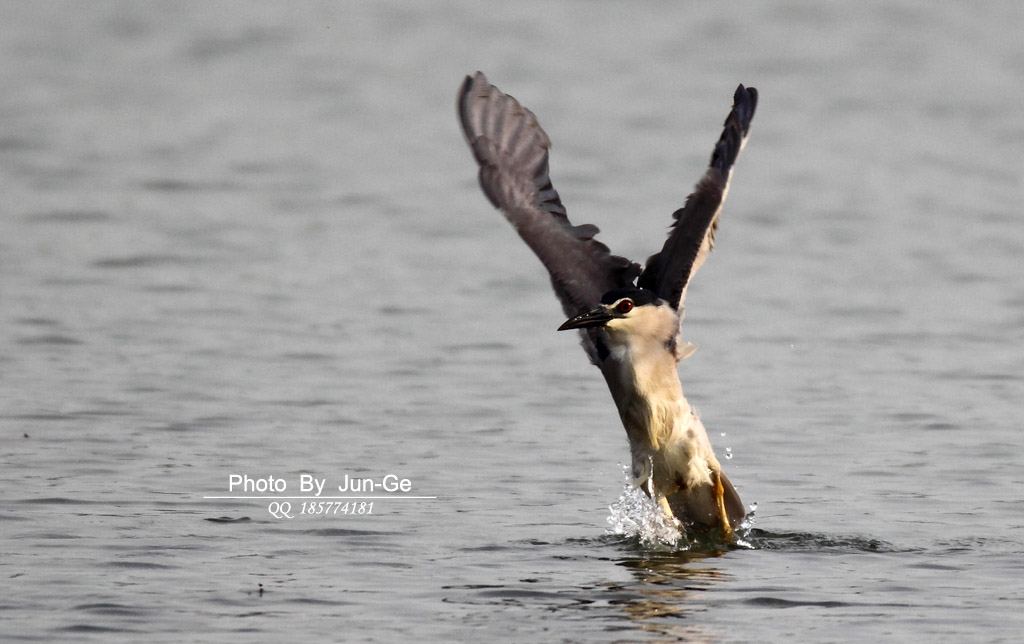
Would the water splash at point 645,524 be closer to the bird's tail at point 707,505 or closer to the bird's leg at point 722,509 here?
the bird's tail at point 707,505

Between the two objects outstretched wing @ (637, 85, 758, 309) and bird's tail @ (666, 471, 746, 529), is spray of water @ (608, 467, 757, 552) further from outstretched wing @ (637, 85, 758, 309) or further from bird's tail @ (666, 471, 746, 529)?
outstretched wing @ (637, 85, 758, 309)

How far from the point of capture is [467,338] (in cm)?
1334

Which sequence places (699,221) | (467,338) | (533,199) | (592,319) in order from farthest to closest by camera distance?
(467,338)
(533,199)
(699,221)
(592,319)

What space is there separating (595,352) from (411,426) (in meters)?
1.85

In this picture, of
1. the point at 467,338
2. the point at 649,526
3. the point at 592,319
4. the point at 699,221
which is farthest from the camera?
the point at 467,338

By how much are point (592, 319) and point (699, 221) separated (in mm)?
719

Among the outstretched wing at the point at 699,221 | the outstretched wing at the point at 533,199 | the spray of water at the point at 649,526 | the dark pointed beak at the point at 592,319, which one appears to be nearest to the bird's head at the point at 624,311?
the dark pointed beak at the point at 592,319

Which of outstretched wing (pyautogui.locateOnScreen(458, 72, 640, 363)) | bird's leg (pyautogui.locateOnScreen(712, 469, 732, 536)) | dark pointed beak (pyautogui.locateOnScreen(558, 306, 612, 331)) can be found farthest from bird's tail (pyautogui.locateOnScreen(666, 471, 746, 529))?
dark pointed beak (pyautogui.locateOnScreen(558, 306, 612, 331))

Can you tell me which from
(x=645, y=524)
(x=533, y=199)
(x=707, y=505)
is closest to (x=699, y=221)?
(x=533, y=199)

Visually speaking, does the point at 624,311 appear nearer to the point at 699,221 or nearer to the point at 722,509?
the point at 699,221

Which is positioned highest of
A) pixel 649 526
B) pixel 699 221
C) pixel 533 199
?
pixel 533 199

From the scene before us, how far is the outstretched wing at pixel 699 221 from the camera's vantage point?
9266mm

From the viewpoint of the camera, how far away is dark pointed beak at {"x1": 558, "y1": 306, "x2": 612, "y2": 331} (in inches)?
358

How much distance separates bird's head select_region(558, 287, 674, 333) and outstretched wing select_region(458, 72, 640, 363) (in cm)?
41
